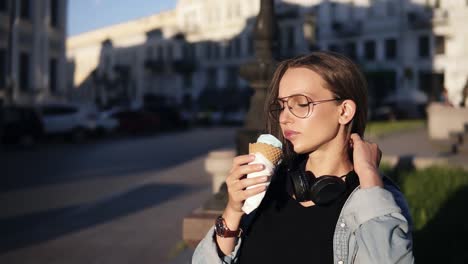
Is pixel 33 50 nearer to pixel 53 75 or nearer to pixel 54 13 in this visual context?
pixel 53 75

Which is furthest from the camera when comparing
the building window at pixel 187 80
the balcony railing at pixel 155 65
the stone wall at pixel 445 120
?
the balcony railing at pixel 155 65

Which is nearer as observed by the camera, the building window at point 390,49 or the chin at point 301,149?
the chin at point 301,149

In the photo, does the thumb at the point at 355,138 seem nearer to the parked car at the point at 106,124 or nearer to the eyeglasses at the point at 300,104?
the eyeglasses at the point at 300,104

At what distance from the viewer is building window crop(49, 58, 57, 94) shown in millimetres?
37000

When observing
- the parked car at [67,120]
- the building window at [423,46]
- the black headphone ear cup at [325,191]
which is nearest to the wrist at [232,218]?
the black headphone ear cup at [325,191]

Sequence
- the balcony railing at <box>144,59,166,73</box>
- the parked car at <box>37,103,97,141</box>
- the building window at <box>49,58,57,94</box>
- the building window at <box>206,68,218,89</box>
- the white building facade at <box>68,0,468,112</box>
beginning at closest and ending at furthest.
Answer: the parked car at <box>37,103,97,141</box> < the building window at <box>49,58,57,94</box> < the white building facade at <box>68,0,468,112</box> < the building window at <box>206,68,218,89</box> < the balcony railing at <box>144,59,166,73</box>

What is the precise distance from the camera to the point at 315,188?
203cm

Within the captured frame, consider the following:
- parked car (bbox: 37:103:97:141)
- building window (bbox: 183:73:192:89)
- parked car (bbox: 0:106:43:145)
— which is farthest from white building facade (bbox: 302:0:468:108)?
parked car (bbox: 0:106:43:145)

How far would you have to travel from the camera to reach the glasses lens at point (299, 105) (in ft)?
6.86

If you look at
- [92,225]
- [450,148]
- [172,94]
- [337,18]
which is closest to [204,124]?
[337,18]

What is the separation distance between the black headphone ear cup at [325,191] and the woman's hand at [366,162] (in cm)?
8

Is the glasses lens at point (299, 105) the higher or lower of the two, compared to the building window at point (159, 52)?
lower

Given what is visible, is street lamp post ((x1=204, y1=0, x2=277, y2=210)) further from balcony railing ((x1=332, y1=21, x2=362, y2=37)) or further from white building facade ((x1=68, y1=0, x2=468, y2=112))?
balcony railing ((x1=332, y1=21, x2=362, y2=37))

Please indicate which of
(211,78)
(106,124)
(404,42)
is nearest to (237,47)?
(211,78)
